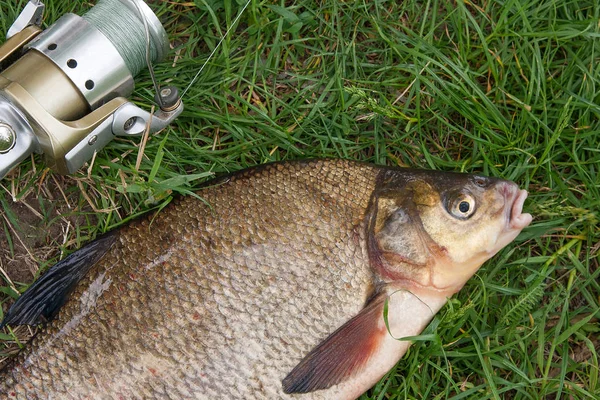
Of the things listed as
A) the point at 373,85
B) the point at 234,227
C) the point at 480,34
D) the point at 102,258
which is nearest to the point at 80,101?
the point at 102,258

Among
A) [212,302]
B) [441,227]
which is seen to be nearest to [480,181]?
[441,227]

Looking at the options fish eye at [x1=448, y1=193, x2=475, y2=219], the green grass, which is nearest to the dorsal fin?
the green grass

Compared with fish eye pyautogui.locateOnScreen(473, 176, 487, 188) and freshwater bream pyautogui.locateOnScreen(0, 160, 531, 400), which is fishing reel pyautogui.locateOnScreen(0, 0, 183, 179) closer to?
freshwater bream pyautogui.locateOnScreen(0, 160, 531, 400)

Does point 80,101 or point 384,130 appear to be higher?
point 80,101

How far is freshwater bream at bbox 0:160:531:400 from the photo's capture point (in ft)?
8.19

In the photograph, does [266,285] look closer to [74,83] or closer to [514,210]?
[514,210]

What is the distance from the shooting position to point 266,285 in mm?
2543

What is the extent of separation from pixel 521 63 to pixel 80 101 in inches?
81.2

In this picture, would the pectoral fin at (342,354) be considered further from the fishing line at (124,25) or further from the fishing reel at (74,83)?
the fishing line at (124,25)

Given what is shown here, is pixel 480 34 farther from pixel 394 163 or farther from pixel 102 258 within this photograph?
pixel 102 258

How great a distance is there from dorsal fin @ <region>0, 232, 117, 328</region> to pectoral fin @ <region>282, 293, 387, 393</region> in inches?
36.4

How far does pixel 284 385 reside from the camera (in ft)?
8.38

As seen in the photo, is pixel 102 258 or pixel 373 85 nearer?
pixel 102 258

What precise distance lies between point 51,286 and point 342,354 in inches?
47.3
